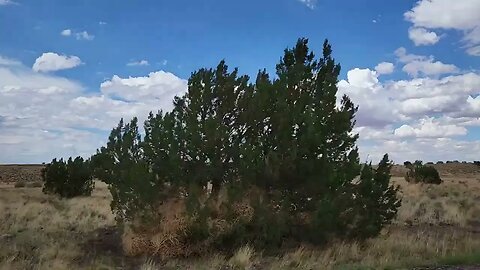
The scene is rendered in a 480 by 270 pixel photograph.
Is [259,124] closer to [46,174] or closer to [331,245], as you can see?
[331,245]

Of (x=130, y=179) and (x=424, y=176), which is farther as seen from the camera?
(x=424, y=176)

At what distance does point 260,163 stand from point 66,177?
2135 centimetres

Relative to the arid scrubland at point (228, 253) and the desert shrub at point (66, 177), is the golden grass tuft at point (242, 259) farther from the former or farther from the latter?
the desert shrub at point (66, 177)

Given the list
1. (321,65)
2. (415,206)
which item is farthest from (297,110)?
(415,206)

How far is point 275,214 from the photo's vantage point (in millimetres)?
13109

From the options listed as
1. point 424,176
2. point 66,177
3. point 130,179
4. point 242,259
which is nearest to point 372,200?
point 242,259

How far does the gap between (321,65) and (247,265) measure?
21.4 feet

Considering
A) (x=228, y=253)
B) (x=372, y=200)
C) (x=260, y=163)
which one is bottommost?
(x=228, y=253)

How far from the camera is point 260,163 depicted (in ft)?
42.5

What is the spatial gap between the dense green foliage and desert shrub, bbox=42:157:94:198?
56.4 ft

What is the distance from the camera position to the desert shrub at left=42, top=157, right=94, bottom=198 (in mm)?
30703

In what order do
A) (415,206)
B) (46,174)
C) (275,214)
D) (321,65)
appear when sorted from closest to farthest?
(275,214)
(321,65)
(415,206)
(46,174)

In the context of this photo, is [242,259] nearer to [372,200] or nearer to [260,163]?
[260,163]

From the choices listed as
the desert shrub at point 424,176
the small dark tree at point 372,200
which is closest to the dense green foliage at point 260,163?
the small dark tree at point 372,200
